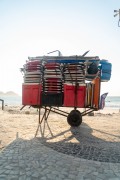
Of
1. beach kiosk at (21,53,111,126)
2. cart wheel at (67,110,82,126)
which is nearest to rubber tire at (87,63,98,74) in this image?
beach kiosk at (21,53,111,126)

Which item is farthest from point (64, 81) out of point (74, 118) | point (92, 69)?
point (74, 118)

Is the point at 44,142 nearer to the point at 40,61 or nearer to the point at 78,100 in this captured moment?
the point at 78,100

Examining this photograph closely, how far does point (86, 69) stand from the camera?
31.9 ft

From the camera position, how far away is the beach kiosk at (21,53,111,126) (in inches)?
383

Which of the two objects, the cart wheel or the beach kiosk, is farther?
the cart wheel

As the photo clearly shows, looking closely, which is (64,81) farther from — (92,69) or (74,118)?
(74,118)

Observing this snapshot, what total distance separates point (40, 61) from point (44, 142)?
340 cm

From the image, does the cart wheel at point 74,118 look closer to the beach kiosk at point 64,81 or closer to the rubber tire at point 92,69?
the beach kiosk at point 64,81

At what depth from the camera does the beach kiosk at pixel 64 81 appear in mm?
9719

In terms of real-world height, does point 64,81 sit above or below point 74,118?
above

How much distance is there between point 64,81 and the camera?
9.90 m

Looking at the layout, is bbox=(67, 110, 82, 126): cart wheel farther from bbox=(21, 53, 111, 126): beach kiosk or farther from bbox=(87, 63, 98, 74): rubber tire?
bbox=(87, 63, 98, 74): rubber tire

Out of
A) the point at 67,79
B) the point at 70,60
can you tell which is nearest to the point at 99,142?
the point at 67,79

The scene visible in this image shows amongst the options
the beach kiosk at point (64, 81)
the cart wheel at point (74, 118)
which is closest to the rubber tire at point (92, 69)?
→ the beach kiosk at point (64, 81)
